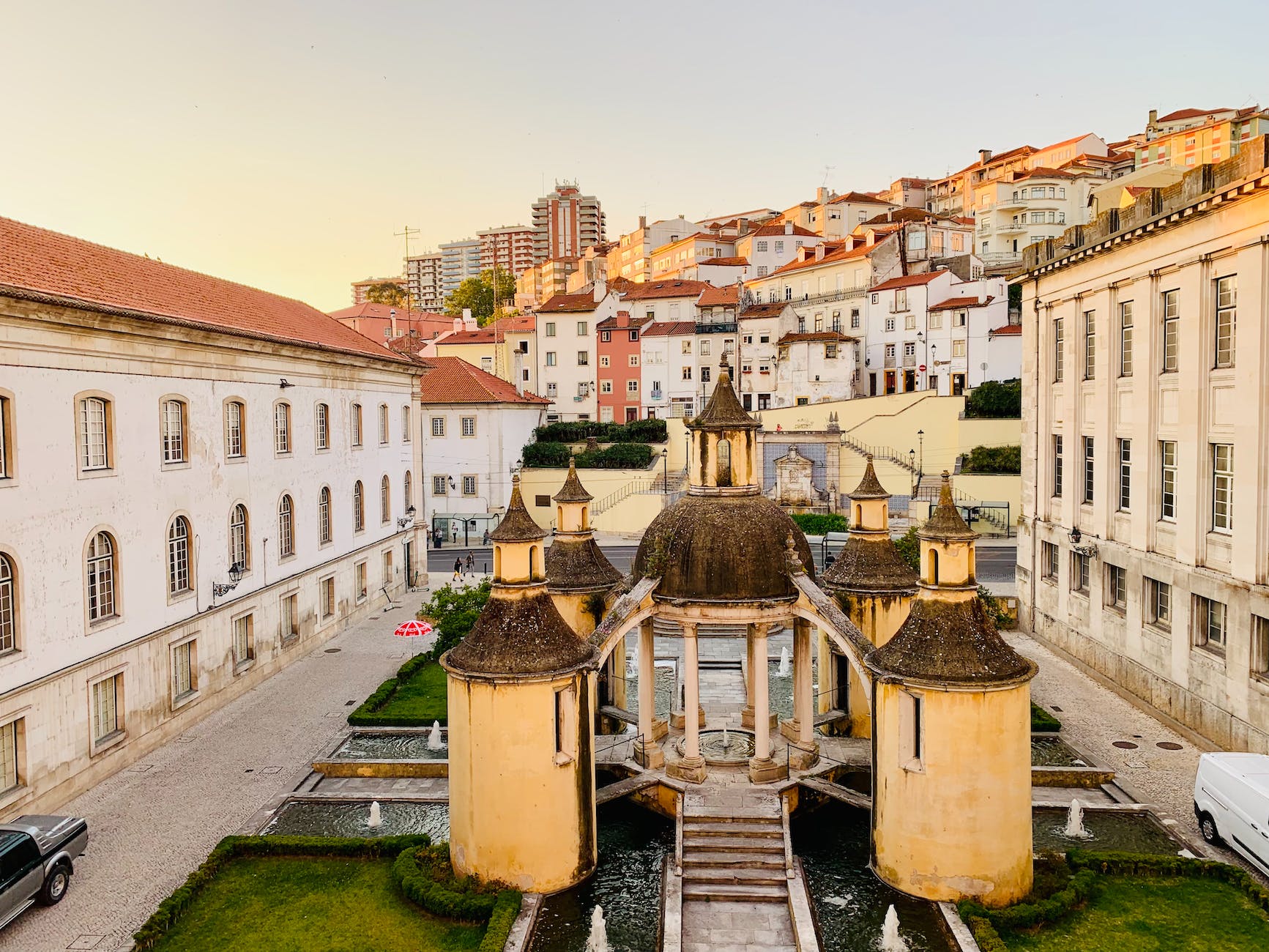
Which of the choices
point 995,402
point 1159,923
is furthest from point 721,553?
point 995,402

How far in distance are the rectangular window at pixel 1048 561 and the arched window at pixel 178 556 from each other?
29640 millimetres

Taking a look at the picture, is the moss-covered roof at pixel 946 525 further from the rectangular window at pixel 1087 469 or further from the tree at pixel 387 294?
the tree at pixel 387 294

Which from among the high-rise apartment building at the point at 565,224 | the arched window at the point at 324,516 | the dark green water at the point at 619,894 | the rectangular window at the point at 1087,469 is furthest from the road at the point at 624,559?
the high-rise apartment building at the point at 565,224

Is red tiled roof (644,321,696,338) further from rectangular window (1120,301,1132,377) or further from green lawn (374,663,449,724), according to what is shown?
green lawn (374,663,449,724)

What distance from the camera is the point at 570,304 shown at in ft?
257

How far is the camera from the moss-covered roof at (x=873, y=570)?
22.7 meters

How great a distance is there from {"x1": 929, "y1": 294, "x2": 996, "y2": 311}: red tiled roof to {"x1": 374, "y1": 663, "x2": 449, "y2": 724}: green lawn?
51.1m

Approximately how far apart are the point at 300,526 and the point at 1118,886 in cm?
2889

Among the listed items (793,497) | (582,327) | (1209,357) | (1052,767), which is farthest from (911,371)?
(1052,767)

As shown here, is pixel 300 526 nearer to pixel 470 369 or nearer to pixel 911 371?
pixel 470 369

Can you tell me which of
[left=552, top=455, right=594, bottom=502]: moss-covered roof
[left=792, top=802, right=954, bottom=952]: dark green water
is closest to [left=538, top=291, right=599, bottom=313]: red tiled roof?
[left=552, top=455, right=594, bottom=502]: moss-covered roof

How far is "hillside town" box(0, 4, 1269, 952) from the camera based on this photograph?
16.0 m

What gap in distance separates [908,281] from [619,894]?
62.4 meters

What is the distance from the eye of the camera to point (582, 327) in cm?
7744
